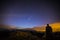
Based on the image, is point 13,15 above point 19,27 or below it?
above

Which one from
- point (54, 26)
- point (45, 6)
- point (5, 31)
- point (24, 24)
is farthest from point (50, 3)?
point (5, 31)

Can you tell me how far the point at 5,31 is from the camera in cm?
229

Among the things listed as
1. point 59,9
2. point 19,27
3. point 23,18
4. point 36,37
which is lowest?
point 36,37

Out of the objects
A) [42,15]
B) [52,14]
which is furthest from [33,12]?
[52,14]

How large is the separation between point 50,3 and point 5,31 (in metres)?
0.96

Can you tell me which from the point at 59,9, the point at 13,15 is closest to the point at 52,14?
the point at 59,9

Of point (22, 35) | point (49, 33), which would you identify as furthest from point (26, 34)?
point (49, 33)

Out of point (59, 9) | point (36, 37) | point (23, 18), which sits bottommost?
point (36, 37)

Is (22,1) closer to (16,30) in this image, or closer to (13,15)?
(13,15)

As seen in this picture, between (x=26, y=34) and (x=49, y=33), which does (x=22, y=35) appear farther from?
(x=49, y=33)

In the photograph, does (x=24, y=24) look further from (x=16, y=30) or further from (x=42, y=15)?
(x=42, y=15)

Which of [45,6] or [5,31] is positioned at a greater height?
[45,6]

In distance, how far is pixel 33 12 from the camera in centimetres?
236

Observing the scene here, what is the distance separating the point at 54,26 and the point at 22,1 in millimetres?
743
